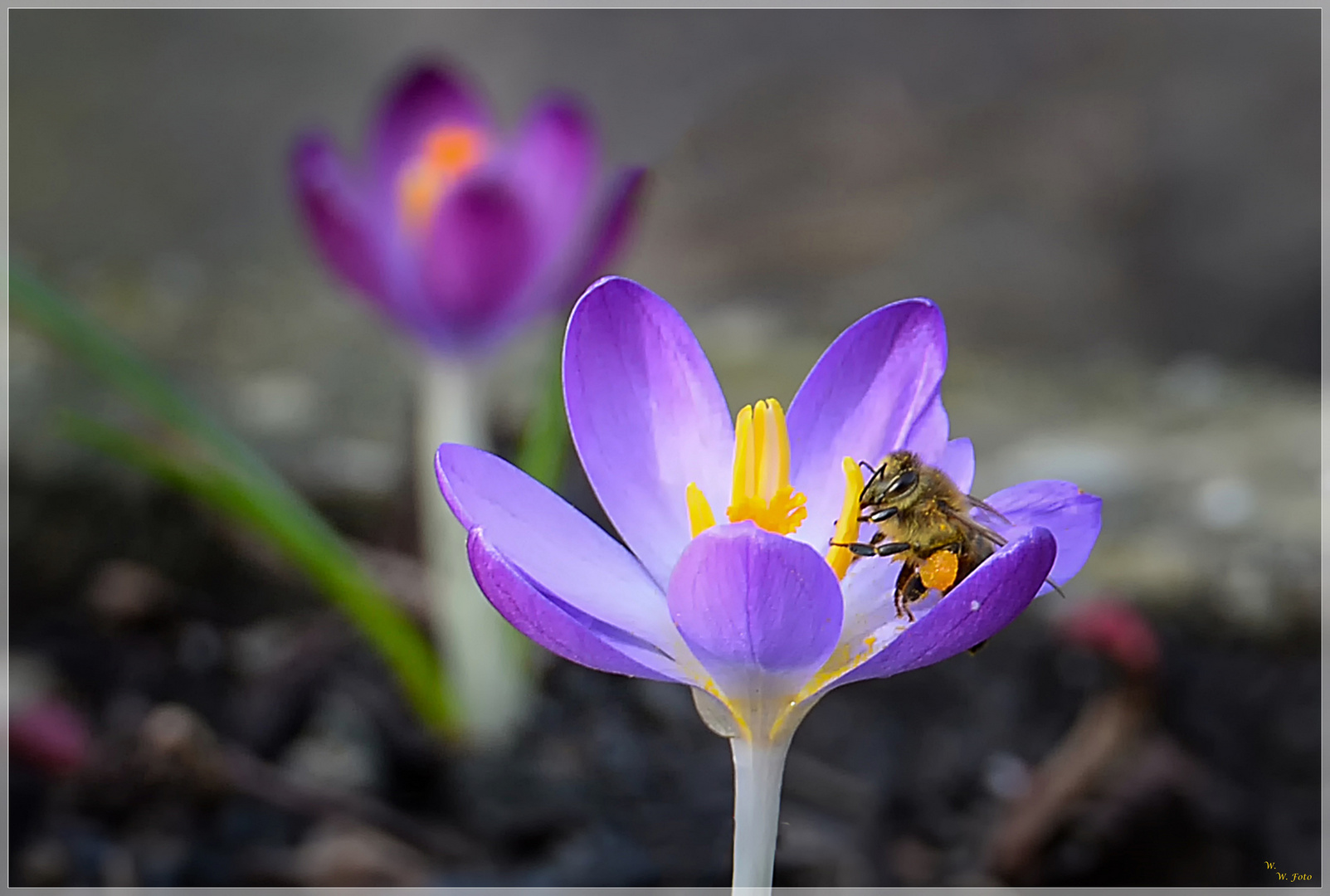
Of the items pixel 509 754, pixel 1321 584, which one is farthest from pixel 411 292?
pixel 1321 584

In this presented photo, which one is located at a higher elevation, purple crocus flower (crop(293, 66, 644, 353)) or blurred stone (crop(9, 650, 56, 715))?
purple crocus flower (crop(293, 66, 644, 353))

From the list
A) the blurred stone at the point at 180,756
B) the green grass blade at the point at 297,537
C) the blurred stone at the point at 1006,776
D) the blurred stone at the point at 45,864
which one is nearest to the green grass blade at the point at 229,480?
the green grass blade at the point at 297,537

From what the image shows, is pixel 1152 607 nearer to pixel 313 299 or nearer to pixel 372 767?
pixel 372 767

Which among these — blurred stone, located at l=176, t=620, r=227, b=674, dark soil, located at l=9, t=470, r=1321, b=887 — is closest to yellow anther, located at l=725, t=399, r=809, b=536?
dark soil, located at l=9, t=470, r=1321, b=887

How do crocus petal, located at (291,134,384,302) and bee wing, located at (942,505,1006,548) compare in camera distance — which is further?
crocus petal, located at (291,134,384,302)

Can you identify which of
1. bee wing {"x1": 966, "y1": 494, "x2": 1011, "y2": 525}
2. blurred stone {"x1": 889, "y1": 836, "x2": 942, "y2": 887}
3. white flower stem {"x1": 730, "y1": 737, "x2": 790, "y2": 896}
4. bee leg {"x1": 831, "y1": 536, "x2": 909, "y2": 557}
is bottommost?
blurred stone {"x1": 889, "y1": 836, "x2": 942, "y2": 887}

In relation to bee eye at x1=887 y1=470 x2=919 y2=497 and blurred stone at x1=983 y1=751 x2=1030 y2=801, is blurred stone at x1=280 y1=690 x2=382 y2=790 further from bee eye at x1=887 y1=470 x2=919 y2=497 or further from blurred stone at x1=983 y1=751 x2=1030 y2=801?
bee eye at x1=887 y1=470 x2=919 y2=497
